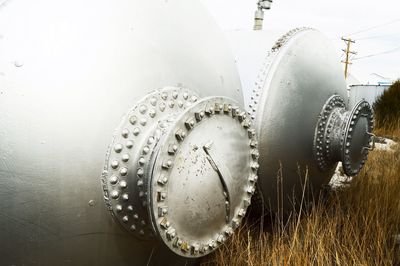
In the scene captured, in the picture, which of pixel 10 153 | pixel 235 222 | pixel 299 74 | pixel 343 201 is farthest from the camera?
pixel 343 201

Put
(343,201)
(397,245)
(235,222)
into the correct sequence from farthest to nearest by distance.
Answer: (343,201) → (397,245) → (235,222)

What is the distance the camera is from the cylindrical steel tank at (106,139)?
51.1 inches

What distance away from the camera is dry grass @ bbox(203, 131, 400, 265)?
2176 mm

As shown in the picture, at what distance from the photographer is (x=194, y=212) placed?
153 centimetres

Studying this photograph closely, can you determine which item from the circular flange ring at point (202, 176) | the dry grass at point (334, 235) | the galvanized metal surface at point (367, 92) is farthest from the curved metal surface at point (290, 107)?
the galvanized metal surface at point (367, 92)

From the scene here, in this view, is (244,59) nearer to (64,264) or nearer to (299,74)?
(299,74)

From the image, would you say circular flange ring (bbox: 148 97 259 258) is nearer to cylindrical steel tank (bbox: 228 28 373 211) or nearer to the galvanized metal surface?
cylindrical steel tank (bbox: 228 28 373 211)

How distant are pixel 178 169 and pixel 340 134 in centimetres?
155

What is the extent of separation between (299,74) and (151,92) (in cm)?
127

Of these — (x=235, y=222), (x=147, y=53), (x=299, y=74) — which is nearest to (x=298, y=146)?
(x=299, y=74)

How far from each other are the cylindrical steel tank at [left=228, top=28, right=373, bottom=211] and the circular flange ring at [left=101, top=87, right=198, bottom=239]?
93 cm

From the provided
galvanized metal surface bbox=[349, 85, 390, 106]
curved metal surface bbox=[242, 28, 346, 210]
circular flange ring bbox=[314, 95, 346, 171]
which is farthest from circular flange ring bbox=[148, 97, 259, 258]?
galvanized metal surface bbox=[349, 85, 390, 106]

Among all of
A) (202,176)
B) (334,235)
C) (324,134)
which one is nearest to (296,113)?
(324,134)

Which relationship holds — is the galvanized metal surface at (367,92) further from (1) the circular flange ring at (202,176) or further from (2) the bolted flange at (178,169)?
(2) the bolted flange at (178,169)
